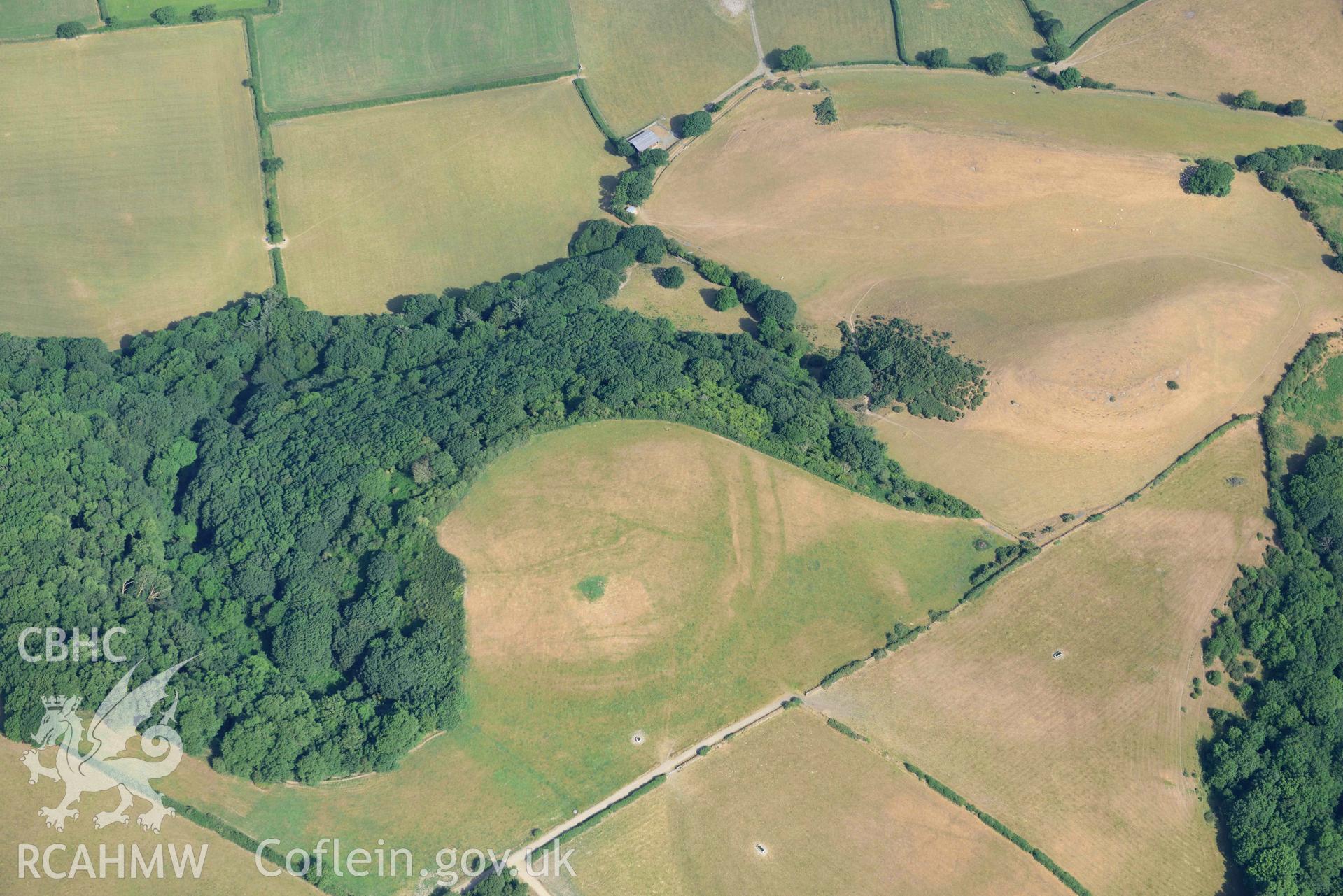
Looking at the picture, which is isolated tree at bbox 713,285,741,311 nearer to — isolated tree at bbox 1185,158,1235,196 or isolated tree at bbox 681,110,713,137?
isolated tree at bbox 681,110,713,137

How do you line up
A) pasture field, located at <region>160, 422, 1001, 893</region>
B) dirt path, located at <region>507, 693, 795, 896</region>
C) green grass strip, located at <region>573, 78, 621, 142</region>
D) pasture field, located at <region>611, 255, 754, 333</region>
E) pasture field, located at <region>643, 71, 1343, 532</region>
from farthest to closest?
1. green grass strip, located at <region>573, 78, 621, 142</region>
2. pasture field, located at <region>611, 255, 754, 333</region>
3. pasture field, located at <region>643, 71, 1343, 532</region>
4. pasture field, located at <region>160, 422, 1001, 893</region>
5. dirt path, located at <region>507, 693, 795, 896</region>

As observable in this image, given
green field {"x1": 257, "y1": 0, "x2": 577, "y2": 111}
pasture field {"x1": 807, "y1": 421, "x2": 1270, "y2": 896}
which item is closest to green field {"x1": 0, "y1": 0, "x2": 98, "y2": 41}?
green field {"x1": 257, "y1": 0, "x2": 577, "y2": 111}

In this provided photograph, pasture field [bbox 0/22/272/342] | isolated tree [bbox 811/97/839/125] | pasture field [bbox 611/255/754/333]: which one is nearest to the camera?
pasture field [bbox 611/255/754/333]

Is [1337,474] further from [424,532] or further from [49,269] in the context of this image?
[49,269]

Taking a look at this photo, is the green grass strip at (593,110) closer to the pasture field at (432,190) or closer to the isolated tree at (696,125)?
the pasture field at (432,190)

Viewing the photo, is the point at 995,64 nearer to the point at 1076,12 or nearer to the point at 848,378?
the point at 1076,12

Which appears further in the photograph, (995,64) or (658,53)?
(658,53)

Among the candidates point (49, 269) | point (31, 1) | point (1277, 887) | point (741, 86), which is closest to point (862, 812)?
point (1277, 887)

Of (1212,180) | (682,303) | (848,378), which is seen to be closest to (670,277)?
(682,303)

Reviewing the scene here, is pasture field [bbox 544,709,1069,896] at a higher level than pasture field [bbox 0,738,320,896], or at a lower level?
lower
